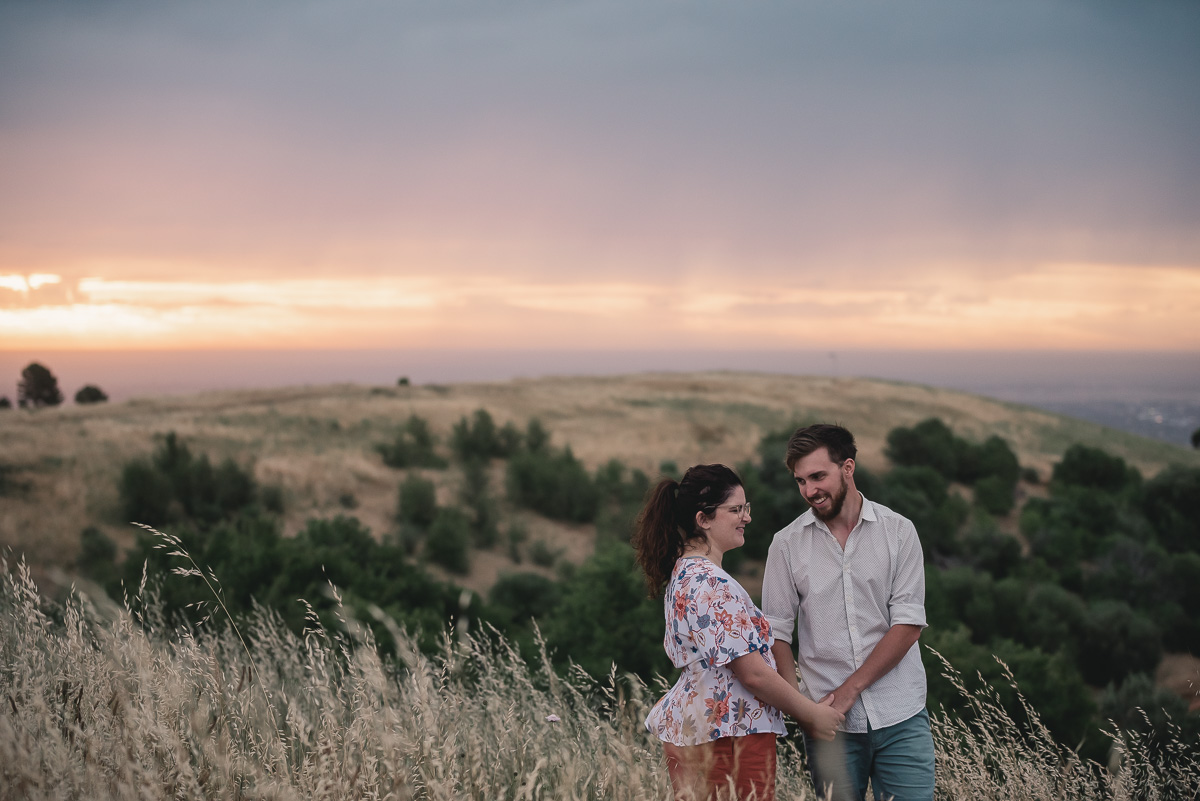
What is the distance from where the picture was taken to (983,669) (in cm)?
1203

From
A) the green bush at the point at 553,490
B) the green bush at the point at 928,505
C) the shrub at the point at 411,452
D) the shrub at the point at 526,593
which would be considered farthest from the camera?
the shrub at the point at 411,452

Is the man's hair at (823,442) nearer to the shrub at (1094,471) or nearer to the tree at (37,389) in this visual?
the shrub at (1094,471)

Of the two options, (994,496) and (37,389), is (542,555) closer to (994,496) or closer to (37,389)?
(994,496)

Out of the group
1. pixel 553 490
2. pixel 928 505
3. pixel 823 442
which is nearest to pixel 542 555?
pixel 553 490

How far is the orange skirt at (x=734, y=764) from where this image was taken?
245 cm

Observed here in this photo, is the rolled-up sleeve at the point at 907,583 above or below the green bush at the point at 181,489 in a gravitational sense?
above

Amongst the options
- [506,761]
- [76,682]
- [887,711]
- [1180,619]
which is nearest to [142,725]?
[76,682]

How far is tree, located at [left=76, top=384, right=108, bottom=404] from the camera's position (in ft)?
163

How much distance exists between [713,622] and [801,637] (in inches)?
25.9

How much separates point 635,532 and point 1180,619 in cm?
2317

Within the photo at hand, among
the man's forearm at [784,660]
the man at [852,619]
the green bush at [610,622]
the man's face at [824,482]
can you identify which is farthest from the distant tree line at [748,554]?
the man's face at [824,482]

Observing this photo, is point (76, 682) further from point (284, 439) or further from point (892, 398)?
point (892, 398)

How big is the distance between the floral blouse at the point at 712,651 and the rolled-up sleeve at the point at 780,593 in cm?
37

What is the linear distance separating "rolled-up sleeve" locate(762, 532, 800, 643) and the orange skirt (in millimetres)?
467
